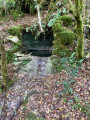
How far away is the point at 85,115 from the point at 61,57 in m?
3.59

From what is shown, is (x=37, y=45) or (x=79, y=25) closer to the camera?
(x=79, y=25)

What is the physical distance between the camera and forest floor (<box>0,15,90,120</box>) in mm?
3748

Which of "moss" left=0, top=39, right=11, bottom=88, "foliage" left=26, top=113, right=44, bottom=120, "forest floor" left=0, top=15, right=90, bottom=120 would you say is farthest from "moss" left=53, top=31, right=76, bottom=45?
"foliage" left=26, top=113, right=44, bottom=120

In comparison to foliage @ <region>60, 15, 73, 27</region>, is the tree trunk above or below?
below

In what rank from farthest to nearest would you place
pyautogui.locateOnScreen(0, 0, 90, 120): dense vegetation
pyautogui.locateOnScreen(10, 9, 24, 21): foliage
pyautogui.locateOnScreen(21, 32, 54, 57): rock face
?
pyautogui.locateOnScreen(10, 9, 24, 21): foliage → pyautogui.locateOnScreen(21, 32, 54, 57): rock face → pyautogui.locateOnScreen(0, 0, 90, 120): dense vegetation

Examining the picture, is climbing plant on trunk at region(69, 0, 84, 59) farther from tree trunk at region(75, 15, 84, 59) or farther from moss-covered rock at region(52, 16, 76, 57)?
moss-covered rock at region(52, 16, 76, 57)

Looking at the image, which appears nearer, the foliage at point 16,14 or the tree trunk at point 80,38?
the tree trunk at point 80,38

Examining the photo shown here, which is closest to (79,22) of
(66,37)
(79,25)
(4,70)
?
(79,25)

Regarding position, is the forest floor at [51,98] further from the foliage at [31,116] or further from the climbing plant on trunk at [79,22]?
the climbing plant on trunk at [79,22]

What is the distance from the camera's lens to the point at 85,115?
3473 mm

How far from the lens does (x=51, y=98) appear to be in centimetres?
433

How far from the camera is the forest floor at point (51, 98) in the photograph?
3.75 m

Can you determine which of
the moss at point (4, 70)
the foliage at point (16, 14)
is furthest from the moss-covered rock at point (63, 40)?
the foliage at point (16, 14)

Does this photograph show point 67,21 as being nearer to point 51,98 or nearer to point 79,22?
point 79,22
